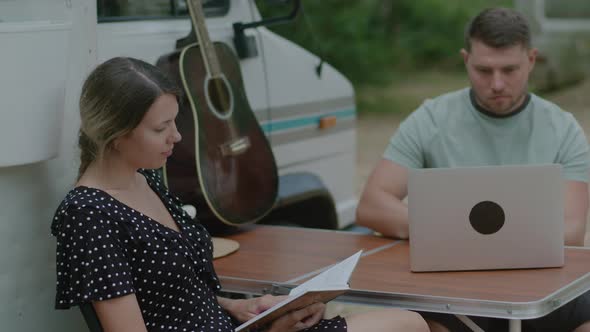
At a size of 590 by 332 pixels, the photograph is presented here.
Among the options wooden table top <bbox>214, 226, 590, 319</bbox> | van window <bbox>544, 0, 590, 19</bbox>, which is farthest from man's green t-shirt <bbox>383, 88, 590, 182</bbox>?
van window <bbox>544, 0, 590, 19</bbox>

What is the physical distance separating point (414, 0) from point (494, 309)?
34.2ft

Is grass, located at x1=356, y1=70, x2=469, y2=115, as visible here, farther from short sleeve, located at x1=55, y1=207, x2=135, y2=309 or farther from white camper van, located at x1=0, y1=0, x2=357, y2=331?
short sleeve, located at x1=55, y1=207, x2=135, y2=309

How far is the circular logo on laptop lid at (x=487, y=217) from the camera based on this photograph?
2.73m

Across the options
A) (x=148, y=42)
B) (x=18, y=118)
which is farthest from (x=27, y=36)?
(x=148, y=42)

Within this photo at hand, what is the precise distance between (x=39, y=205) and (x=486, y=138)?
1.57 meters

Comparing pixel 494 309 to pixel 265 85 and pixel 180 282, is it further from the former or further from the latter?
pixel 265 85

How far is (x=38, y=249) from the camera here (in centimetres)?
258

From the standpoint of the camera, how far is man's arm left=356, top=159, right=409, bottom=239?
10.4 feet

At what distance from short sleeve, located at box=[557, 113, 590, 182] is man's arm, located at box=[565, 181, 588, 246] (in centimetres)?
3

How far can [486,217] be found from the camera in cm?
274

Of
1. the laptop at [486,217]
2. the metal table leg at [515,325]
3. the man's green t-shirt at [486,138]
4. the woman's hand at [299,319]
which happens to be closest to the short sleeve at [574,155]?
the man's green t-shirt at [486,138]

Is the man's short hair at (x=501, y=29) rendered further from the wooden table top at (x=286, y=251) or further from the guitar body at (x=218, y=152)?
the guitar body at (x=218, y=152)

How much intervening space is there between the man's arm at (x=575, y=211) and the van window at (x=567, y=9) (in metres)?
9.93

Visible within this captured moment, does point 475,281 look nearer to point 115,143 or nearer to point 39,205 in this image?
point 115,143
